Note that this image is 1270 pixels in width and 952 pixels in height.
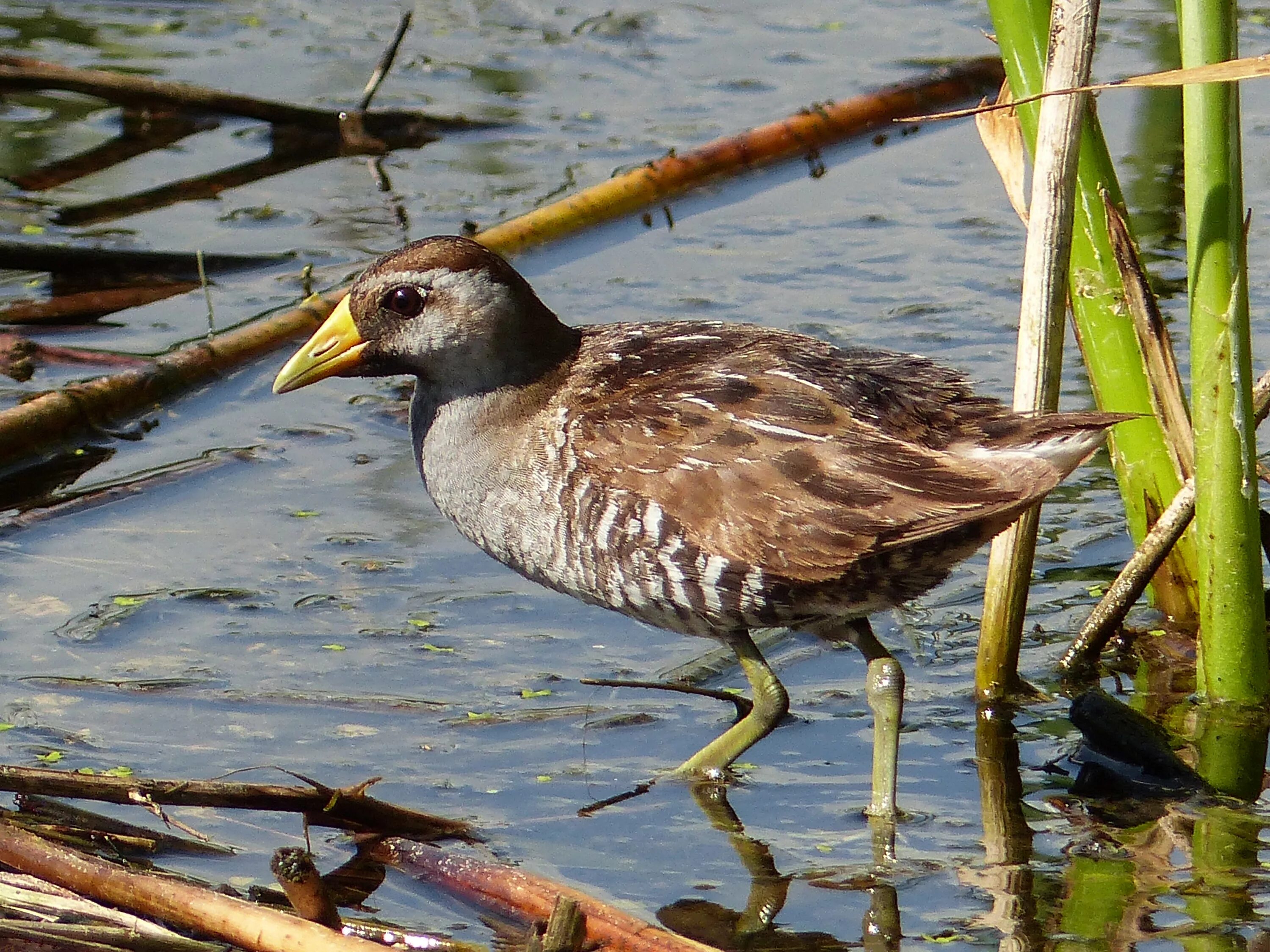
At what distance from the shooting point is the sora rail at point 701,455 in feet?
11.9

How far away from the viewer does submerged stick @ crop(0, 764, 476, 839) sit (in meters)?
3.20

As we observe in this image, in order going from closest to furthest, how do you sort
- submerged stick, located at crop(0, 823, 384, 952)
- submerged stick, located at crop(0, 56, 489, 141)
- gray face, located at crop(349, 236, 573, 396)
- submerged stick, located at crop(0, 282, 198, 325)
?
1. submerged stick, located at crop(0, 823, 384, 952)
2. gray face, located at crop(349, 236, 573, 396)
3. submerged stick, located at crop(0, 282, 198, 325)
4. submerged stick, located at crop(0, 56, 489, 141)

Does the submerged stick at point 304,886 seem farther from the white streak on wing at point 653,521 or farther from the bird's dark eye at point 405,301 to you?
the bird's dark eye at point 405,301

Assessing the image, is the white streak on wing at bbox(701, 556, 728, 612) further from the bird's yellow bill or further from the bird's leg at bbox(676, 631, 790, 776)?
the bird's yellow bill

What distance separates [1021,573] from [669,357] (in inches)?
34.6

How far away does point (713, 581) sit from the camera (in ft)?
12.2

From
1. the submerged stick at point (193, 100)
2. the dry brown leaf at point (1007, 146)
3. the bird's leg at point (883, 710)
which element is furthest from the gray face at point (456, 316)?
the submerged stick at point (193, 100)

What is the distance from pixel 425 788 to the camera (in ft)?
12.8

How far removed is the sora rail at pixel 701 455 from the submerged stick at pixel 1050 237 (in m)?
0.11

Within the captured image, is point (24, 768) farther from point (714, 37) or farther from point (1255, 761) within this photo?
point (714, 37)

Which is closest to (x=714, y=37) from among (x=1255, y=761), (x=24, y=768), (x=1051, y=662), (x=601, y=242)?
(x=601, y=242)

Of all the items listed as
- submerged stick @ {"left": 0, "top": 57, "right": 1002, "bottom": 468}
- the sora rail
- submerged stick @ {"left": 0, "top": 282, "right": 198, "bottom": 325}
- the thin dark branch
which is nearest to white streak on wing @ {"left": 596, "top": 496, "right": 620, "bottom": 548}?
the sora rail

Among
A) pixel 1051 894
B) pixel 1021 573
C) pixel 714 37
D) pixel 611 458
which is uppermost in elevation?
pixel 714 37

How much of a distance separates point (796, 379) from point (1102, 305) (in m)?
0.74
